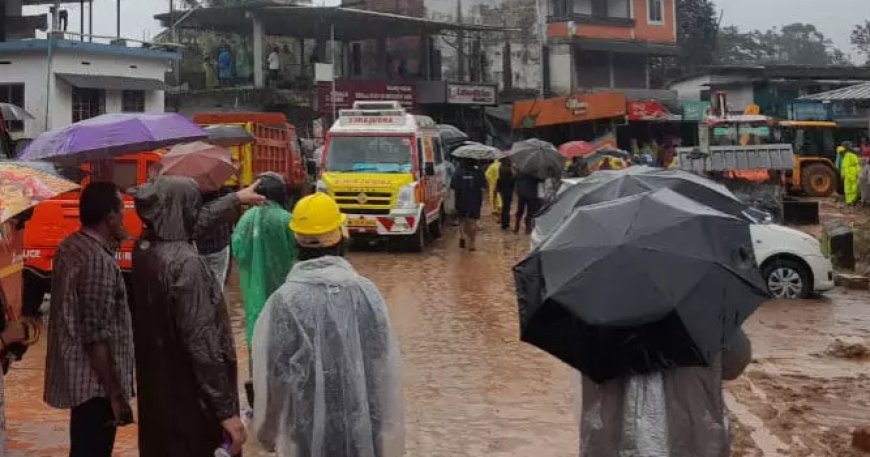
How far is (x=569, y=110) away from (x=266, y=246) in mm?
27203

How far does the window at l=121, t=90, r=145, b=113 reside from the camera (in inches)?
1009

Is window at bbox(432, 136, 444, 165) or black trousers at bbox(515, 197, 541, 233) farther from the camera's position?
window at bbox(432, 136, 444, 165)

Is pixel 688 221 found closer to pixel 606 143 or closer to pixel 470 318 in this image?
pixel 470 318

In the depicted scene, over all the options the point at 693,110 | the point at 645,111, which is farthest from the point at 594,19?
the point at 645,111

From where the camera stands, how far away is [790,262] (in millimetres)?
12562

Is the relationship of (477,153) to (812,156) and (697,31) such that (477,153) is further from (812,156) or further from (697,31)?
(697,31)

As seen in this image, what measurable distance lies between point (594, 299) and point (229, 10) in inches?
1161

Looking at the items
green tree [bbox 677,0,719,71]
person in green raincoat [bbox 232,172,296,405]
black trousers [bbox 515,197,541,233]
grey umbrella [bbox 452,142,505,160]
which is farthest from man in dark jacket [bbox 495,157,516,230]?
green tree [bbox 677,0,719,71]

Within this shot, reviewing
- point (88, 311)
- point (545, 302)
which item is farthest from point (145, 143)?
point (545, 302)

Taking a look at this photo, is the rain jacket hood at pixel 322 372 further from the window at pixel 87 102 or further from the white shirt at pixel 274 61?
the white shirt at pixel 274 61

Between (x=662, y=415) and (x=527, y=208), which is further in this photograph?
(x=527, y=208)

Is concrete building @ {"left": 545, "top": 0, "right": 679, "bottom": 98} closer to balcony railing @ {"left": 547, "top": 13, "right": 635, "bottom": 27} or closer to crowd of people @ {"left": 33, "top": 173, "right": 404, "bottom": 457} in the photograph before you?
balcony railing @ {"left": 547, "top": 13, "right": 635, "bottom": 27}

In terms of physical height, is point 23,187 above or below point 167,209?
above

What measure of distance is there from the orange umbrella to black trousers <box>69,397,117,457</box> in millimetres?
937
